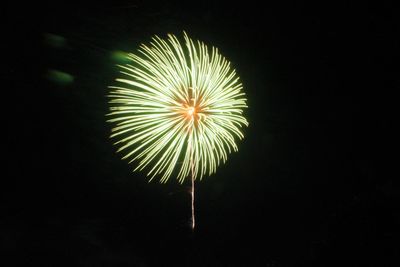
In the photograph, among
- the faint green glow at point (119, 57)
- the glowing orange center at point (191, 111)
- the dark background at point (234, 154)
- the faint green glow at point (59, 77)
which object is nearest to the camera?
the glowing orange center at point (191, 111)

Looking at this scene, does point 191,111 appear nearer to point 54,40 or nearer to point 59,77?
point 59,77

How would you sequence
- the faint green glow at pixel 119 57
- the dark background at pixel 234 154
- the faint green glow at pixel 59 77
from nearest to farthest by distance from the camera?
the dark background at pixel 234 154 < the faint green glow at pixel 59 77 < the faint green glow at pixel 119 57

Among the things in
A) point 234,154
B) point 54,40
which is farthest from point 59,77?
point 234,154

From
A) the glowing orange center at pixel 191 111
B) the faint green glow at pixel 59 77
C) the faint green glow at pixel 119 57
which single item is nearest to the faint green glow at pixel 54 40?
the faint green glow at pixel 59 77

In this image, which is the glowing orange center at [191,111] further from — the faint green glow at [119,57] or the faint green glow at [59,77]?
the faint green glow at [59,77]

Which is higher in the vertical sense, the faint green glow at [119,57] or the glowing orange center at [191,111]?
the faint green glow at [119,57]

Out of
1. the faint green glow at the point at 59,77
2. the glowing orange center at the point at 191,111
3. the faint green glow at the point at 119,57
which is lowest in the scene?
the glowing orange center at the point at 191,111

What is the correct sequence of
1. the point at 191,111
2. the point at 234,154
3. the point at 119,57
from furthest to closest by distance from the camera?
the point at 234,154
the point at 119,57
the point at 191,111
